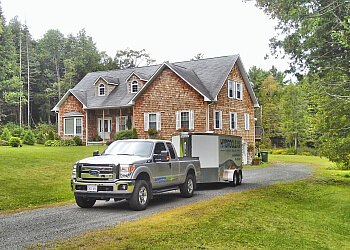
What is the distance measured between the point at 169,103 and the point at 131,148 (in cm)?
2009

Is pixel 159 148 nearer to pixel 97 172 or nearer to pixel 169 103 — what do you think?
pixel 97 172

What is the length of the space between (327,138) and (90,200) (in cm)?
1369

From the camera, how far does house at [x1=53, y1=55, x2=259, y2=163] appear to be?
32438 mm

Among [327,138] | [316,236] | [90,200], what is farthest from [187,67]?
[316,236]

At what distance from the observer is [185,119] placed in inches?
1289

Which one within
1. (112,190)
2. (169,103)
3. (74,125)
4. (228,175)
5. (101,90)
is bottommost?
(228,175)

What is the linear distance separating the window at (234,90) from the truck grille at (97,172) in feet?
79.7

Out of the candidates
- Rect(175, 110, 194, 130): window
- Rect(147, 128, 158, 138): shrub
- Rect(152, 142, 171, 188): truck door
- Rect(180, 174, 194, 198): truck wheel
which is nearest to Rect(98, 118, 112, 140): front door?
Rect(147, 128, 158, 138): shrub

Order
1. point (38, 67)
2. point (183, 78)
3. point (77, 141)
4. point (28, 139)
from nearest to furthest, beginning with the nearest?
point (183, 78) → point (28, 139) → point (77, 141) → point (38, 67)

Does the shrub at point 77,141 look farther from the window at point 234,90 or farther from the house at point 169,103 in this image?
the window at point 234,90

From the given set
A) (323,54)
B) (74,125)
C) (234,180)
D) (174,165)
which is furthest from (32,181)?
(74,125)

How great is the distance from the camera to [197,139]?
1852cm

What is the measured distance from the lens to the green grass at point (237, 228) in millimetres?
7969

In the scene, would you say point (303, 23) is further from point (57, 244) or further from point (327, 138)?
point (57, 244)
